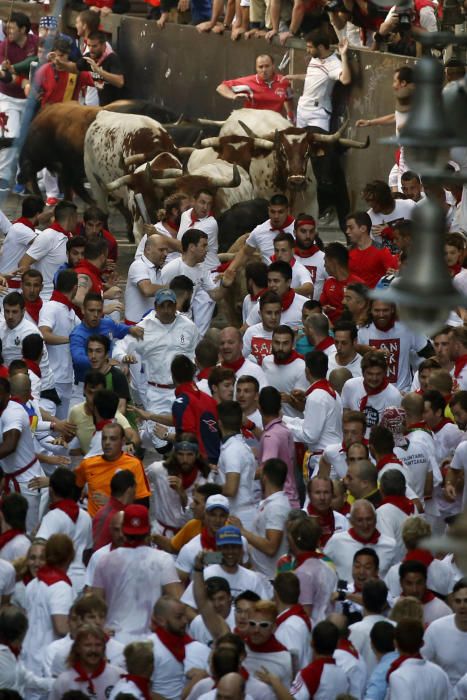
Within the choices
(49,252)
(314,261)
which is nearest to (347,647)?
(314,261)

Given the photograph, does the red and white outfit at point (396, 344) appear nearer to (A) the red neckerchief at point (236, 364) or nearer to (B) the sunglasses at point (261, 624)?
(A) the red neckerchief at point (236, 364)

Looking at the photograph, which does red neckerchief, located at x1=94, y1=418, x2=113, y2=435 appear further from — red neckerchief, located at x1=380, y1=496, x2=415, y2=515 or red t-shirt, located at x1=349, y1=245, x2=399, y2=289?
red t-shirt, located at x1=349, y1=245, x2=399, y2=289

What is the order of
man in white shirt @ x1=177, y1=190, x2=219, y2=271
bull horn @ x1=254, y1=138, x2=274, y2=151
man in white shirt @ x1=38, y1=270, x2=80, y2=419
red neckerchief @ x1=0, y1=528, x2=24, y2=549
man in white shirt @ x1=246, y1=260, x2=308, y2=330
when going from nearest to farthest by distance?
red neckerchief @ x1=0, y1=528, x2=24, y2=549
man in white shirt @ x1=38, y1=270, x2=80, y2=419
man in white shirt @ x1=246, y1=260, x2=308, y2=330
man in white shirt @ x1=177, y1=190, x2=219, y2=271
bull horn @ x1=254, y1=138, x2=274, y2=151

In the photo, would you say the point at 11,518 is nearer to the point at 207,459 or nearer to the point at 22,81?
the point at 207,459

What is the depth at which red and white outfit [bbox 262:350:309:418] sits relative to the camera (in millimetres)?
12977

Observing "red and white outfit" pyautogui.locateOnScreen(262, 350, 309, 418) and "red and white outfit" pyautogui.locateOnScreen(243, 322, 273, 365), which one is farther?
"red and white outfit" pyautogui.locateOnScreen(243, 322, 273, 365)

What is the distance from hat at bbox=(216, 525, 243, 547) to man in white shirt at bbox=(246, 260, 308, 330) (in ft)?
14.1

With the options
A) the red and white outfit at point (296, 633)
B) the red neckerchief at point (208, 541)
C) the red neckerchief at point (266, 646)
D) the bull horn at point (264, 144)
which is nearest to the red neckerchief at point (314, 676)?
the red neckerchief at point (266, 646)

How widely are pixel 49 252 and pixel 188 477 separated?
4.91m

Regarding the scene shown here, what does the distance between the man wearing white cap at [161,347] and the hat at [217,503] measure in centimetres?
307

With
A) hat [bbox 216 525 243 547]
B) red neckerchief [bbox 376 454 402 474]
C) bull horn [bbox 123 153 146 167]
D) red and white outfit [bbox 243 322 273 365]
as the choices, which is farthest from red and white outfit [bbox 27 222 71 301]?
hat [bbox 216 525 243 547]

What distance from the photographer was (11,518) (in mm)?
10312

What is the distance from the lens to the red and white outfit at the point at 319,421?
12.3 m

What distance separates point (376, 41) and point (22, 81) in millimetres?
4744
